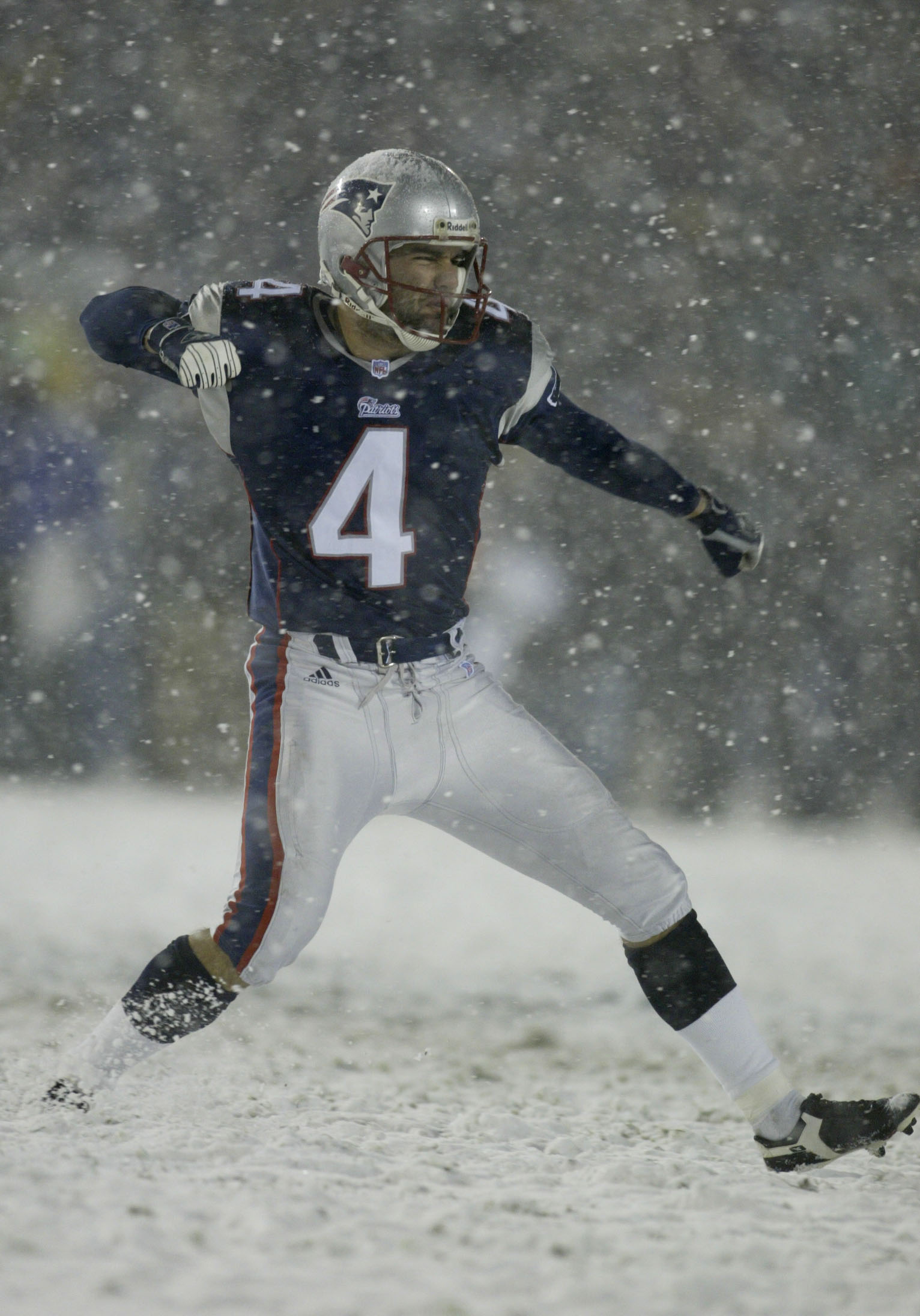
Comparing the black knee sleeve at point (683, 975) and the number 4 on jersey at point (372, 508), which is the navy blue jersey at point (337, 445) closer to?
the number 4 on jersey at point (372, 508)

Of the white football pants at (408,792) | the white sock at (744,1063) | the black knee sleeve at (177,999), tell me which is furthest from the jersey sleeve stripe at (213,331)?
the white sock at (744,1063)

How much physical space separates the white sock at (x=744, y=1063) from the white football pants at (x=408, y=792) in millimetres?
164

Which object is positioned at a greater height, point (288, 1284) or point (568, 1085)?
point (568, 1085)

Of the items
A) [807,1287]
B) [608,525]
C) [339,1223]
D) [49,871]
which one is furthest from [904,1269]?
[608,525]

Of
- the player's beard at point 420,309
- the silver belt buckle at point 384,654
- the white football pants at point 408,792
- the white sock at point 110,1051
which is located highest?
the player's beard at point 420,309

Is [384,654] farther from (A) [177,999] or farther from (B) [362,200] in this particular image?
(B) [362,200]

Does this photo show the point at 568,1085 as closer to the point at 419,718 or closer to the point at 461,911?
the point at 419,718

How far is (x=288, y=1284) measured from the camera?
160 centimetres

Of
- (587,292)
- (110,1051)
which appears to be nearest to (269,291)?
(110,1051)

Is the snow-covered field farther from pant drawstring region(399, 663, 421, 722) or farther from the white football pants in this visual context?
pant drawstring region(399, 663, 421, 722)

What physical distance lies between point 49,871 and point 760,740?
3.19 m

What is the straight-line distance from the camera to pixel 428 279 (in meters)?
2.08

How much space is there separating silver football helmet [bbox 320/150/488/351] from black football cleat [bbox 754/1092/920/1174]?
1345 millimetres

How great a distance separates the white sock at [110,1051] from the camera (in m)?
1.98
